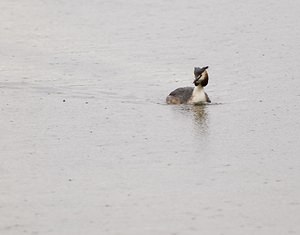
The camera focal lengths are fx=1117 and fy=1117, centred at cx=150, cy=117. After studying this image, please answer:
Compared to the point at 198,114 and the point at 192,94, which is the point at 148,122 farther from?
the point at 192,94

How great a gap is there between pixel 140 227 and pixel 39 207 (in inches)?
48.8

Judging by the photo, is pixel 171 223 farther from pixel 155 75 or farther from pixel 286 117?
pixel 155 75

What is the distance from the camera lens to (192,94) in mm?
17688

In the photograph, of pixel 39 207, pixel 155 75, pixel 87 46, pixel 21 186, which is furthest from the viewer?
pixel 87 46

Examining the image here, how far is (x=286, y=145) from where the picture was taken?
46.3 feet

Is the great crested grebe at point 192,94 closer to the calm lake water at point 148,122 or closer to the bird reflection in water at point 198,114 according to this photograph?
the bird reflection in water at point 198,114

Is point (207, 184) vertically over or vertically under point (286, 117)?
under

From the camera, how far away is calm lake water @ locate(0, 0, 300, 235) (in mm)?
11055

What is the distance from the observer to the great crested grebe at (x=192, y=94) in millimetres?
17422

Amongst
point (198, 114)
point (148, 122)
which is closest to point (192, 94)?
point (198, 114)

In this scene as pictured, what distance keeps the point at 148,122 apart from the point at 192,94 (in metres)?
2.17

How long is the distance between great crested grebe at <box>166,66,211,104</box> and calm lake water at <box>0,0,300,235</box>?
0.69 ft

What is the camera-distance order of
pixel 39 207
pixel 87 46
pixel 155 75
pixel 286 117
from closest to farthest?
pixel 39 207 < pixel 286 117 < pixel 155 75 < pixel 87 46

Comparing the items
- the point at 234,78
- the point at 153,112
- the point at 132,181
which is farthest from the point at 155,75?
the point at 132,181
